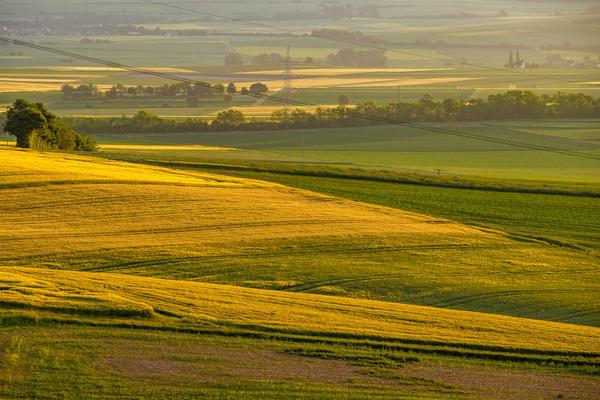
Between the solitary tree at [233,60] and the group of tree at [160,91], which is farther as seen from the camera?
the solitary tree at [233,60]

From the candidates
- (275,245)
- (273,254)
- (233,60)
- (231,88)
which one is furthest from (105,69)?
(273,254)

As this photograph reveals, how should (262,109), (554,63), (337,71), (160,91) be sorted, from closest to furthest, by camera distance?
1. (262,109)
2. (160,91)
3. (337,71)
4. (554,63)

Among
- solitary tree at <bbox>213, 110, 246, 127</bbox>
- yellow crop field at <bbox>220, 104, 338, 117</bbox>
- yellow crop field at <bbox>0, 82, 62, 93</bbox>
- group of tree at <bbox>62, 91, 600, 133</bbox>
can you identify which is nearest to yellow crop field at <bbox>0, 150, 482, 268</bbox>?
group of tree at <bbox>62, 91, 600, 133</bbox>

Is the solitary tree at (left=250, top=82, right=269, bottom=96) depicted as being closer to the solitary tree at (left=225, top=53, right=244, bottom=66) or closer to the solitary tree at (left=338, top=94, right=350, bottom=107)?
the solitary tree at (left=338, top=94, right=350, bottom=107)

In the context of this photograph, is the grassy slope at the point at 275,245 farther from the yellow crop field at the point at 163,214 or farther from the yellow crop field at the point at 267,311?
the yellow crop field at the point at 267,311

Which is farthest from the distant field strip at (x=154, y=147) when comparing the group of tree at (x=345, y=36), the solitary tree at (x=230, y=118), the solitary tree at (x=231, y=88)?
the group of tree at (x=345, y=36)

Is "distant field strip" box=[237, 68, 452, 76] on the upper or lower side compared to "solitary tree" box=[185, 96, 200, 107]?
upper

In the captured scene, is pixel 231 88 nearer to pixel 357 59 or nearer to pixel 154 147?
pixel 154 147
